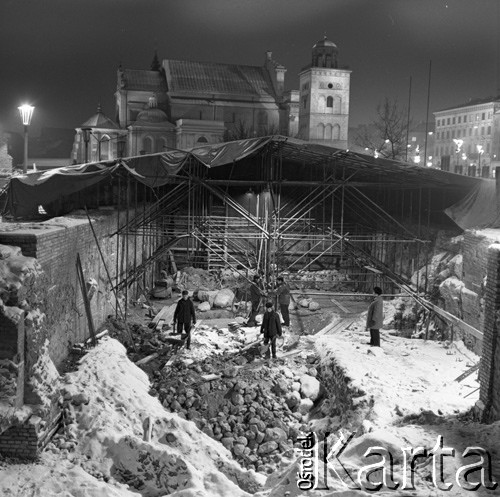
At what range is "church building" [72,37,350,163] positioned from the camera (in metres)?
52.2

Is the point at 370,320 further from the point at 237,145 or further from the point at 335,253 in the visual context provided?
the point at 335,253

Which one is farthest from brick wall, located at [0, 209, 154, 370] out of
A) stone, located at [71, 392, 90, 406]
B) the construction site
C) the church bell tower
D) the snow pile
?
the church bell tower

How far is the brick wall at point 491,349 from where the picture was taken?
9.30m

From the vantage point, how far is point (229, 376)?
12055 millimetres

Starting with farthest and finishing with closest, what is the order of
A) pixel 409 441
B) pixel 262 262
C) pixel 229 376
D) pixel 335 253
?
pixel 335 253
pixel 262 262
pixel 229 376
pixel 409 441

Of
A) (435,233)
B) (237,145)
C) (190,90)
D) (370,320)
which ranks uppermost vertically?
(190,90)

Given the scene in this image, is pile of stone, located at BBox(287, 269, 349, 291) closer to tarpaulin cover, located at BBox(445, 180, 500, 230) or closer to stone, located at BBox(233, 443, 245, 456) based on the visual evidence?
tarpaulin cover, located at BBox(445, 180, 500, 230)

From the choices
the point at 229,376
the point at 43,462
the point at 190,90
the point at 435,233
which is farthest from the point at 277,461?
Answer: the point at 190,90

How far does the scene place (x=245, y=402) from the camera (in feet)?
36.9

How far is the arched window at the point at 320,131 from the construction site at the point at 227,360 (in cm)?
3963

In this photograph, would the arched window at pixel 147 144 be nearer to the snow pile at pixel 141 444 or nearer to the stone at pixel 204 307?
the stone at pixel 204 307

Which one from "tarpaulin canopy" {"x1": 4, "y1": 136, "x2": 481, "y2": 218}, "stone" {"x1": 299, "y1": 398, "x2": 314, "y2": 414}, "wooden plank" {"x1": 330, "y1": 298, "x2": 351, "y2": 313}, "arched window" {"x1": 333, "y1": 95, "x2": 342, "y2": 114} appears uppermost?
"arched window" {"x1": 333, "y1": 95, "x2": 342, "y2": 114}

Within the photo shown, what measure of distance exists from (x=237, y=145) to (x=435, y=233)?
7009mm

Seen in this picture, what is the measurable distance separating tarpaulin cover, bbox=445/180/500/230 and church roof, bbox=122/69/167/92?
4438cm
